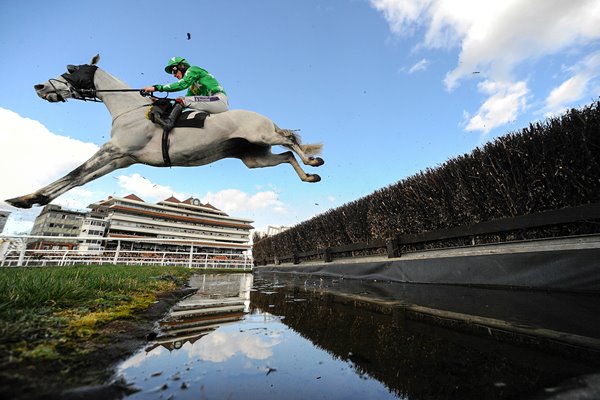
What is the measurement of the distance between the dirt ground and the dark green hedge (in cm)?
482

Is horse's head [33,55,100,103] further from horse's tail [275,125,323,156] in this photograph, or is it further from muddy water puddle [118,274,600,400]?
muddy water puddle [118,274,600,400]

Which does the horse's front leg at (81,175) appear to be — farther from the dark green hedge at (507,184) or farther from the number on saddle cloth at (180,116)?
the dark green hedge at (507,184)

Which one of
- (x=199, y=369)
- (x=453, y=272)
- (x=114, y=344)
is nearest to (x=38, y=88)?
(x=114, y=344)

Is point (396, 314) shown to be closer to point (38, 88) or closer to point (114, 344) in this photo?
point (114, 344)

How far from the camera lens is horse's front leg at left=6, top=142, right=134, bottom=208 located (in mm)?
3227

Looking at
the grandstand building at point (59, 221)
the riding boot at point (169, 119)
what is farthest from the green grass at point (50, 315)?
the grandstand building at point (59, 221)

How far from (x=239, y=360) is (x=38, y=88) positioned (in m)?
5.23

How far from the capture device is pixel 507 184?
13.5 ft

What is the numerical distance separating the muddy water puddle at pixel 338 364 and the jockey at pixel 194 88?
123 inches

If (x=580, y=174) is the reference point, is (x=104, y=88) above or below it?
above

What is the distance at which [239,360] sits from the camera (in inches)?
47.5

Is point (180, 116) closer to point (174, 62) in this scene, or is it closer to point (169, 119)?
point (169, 119)

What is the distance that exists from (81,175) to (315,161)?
3.27 metres

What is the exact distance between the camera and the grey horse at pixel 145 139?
346 centimetres
